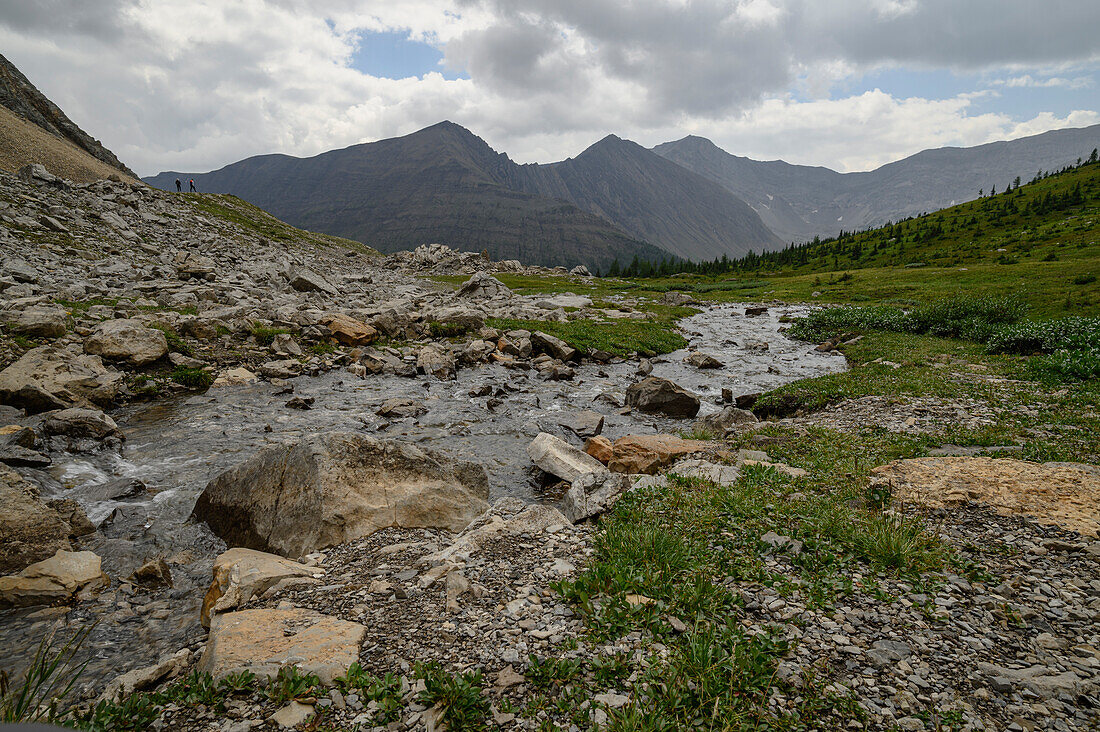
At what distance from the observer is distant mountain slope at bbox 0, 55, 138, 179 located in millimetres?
80188

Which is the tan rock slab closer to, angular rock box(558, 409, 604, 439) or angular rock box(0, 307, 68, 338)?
angular rock box(558, 409, 604, 439)

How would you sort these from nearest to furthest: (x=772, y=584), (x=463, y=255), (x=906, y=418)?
(x=772, y=584) → (x=906, y=418) → (x=463, y=255)

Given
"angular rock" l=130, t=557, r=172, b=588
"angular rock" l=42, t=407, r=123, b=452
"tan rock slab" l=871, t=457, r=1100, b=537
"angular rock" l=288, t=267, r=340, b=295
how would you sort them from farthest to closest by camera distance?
"angular rock" l=288, t=267, r=340, b=295 < "angular rock" l=42, t=407, r=123, b=452 < "angular rock" l=130, t=557, r=172, b=588 < "tan rock slab" l=871, t=457, r=1100, b=537

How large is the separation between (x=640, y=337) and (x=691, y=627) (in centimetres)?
3195

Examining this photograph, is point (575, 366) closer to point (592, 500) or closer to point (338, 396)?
point (338, 396)

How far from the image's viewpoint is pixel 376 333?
2980cm

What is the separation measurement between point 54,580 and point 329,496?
4.36m

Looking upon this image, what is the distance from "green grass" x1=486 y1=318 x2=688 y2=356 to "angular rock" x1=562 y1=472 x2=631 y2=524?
20.8 metres

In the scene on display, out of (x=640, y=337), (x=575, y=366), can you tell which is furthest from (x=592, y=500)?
(x=640, y=337)

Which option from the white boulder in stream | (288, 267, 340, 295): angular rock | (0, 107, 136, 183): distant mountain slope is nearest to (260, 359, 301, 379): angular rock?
the white boulder in stream

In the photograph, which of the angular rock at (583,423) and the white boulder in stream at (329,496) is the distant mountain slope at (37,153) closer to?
the white boulder in stream at (329,496)

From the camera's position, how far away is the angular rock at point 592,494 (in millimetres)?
9836

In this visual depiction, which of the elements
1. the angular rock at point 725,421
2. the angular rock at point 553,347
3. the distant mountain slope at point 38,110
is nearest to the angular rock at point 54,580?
the angular rock at point 725,421

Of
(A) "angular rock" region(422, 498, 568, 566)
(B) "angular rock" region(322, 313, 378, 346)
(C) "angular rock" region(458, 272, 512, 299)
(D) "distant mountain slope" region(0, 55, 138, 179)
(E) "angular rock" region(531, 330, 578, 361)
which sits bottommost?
(A) "angular rock" region(422, 498, 568, 566)
